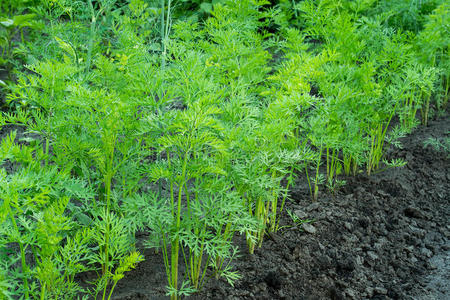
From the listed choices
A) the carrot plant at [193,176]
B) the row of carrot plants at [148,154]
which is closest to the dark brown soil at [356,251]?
the row of carrot plants at [148,154]

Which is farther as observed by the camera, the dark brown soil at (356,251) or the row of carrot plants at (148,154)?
the dark brown soil at (356,251)

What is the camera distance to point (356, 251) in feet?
9.09

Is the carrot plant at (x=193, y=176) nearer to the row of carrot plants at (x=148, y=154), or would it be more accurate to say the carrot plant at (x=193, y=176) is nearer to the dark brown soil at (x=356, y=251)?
the row of carrot plants at (x=148, y=154)

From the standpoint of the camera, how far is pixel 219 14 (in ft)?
9.82

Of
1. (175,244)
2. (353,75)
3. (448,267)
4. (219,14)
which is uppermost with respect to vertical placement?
(219,14)

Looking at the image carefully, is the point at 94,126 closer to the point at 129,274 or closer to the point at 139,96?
the point at 139,96

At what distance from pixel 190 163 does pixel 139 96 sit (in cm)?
42

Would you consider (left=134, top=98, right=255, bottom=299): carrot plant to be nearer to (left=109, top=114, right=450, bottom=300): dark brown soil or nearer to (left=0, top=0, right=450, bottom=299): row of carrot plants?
(left=0, top=0, right=450, bottom=299): row of carrot plants

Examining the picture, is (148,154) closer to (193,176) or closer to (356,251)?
(193,176)

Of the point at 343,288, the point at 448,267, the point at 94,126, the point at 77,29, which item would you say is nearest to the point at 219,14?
the point at 77,29

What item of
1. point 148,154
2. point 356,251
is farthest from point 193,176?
point 356,251

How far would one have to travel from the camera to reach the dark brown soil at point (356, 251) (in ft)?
7.77

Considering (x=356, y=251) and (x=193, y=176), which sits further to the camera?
(x=356, y=251)

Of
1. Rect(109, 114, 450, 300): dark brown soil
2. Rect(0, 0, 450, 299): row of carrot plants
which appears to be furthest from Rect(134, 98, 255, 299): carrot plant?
Rect(109, 114, 450, 300): dark brown soil
